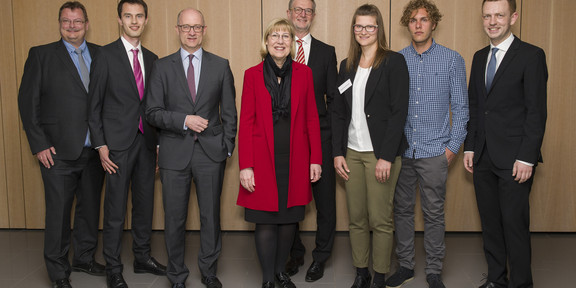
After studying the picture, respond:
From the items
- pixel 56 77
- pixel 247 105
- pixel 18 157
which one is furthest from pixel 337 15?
pixel 18 157

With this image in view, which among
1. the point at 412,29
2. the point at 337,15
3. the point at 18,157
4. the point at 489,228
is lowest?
the point at 489,228

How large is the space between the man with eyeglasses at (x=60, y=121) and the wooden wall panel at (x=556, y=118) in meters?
4.05

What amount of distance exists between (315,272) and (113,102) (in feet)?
6.58

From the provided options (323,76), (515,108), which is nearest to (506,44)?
(515,108)

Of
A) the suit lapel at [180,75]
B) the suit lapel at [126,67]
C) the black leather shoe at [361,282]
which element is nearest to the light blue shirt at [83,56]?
the suit lapel at [126,67]

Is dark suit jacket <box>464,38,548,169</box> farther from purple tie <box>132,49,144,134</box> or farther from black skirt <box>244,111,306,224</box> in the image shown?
purple tie <box>132,49,144,134</box>

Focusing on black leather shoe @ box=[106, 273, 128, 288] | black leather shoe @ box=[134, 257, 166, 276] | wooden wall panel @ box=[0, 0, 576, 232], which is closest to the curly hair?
wooden wall panel @ box=[0, 0, 576, 232]

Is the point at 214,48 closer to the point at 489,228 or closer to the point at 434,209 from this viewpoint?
the point at 434,209

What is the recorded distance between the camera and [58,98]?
3.60 m

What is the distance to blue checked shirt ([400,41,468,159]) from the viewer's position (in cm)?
333

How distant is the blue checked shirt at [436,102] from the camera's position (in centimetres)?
333

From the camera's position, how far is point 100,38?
473cm

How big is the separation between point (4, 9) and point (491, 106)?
461cm

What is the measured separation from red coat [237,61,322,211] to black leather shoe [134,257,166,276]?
3.46 feet
